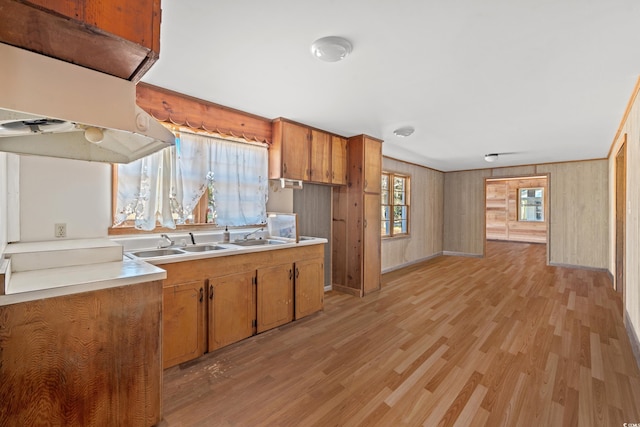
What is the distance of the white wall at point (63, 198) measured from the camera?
203 centimetres

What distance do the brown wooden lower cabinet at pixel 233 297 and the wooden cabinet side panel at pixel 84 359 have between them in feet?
1.94

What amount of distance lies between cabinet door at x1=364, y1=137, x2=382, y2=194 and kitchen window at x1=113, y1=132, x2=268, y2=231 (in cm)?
151

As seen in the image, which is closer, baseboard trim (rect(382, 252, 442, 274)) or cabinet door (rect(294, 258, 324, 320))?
cabinet door (rect(294, 258, 324, 320))

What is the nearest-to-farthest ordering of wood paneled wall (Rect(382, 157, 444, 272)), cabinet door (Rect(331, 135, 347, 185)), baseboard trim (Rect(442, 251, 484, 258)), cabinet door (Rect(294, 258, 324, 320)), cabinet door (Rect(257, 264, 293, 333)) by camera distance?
cabinet door (Rect(257, 264, 293, 333)) < cabinet door (Rect(294, 258, 324, 320)) < cabinet door (Rect(331, 135, 347, 185)) < wood paneled wall (Rect(382, 157, 444, 272)) < baseboard trim (Rect(442, 251, 484, 258))

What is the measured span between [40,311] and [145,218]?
1303 millimetres

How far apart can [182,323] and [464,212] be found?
710 cm

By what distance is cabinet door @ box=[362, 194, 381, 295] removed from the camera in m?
4.12

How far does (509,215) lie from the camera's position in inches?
398

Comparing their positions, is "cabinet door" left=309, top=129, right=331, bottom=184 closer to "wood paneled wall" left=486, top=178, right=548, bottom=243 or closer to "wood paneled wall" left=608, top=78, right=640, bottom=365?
"wood paneled wall" left=608, top=78, right=640, bottom=365

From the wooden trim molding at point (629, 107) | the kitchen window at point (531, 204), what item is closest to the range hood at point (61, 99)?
the wooden trim molding at point (629, 107)

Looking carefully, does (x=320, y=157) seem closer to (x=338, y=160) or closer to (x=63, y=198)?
(x=338, y=160)

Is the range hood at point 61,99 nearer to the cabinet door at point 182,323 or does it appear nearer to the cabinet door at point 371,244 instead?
the cabinet door at point 182,323

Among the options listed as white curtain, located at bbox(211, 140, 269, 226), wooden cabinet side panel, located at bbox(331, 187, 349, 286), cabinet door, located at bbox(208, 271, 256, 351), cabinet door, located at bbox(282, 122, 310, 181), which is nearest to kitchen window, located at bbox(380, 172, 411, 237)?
wooden cabinet side panel, located at bbox(331, 187, 349, 286)

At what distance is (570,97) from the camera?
104 inches
